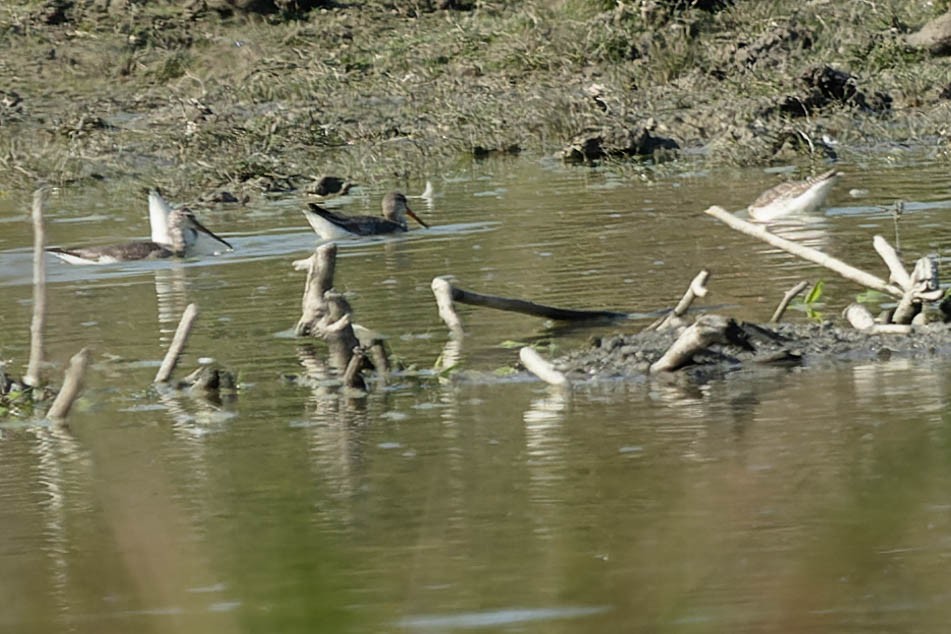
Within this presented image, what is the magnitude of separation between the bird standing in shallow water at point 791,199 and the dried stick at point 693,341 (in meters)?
6.89

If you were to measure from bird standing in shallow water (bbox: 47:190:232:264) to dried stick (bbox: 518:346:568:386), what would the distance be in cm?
694

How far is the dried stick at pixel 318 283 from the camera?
1088 cm

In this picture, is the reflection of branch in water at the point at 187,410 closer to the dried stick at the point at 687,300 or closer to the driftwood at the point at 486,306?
the driftwood at the point at 486,306

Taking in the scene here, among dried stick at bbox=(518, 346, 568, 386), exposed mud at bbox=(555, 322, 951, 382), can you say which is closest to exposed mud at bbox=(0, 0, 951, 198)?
exposed mud at bbox=(555, 322, 951, 382)

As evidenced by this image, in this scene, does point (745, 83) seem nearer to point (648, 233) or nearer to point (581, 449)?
point (648, 233)

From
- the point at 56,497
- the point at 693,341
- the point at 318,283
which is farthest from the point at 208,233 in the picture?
the point at 56,497

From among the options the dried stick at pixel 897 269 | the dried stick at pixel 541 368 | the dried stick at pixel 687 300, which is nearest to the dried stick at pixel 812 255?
the dried stick at pixel 897 269

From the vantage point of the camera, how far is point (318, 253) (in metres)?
10.8

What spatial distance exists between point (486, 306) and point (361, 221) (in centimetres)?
600

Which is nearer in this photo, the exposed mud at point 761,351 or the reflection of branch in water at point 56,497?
the reflection of branch in water at point 56,497

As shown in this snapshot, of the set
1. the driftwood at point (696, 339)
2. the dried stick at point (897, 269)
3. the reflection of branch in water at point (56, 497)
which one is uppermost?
the dried stick at point (897, 269)

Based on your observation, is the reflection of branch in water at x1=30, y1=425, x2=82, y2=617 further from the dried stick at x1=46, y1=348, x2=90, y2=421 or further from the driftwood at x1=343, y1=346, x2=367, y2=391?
the driftwood at x1=343, y1=346, x2=367, y2=391

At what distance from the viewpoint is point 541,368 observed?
30.9 feet

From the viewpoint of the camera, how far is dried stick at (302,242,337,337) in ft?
35.7
